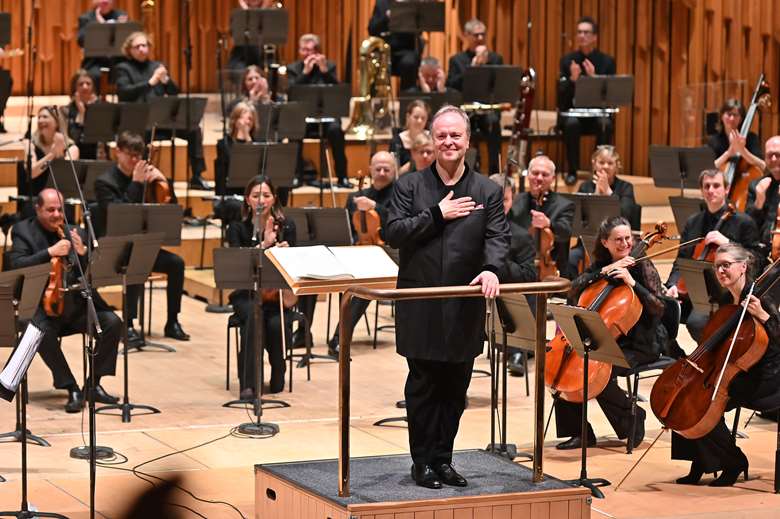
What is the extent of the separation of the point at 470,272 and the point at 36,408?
2.98 m

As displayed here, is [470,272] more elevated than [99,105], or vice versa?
[99,105]

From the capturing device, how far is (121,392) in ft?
21.6

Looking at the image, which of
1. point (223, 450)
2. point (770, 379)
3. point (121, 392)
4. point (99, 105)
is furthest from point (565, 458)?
point (99, 105)

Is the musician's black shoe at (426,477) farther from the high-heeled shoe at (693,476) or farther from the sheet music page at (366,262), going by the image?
the high-heeled shoe at (693,476)

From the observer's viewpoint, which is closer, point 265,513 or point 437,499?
point 437,499

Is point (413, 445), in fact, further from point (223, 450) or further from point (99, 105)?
point (99, 105)

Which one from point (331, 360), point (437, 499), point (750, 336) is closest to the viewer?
point (437, 499)

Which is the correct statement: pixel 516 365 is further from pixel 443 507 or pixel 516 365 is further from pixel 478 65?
pixel 478 65

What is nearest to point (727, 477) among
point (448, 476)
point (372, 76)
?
point (448, 476)

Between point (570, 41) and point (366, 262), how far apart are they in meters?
7.92

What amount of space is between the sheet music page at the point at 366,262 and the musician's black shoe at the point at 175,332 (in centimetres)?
337

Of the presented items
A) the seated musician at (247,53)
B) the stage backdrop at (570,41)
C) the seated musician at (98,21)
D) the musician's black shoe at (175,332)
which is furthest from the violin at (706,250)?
the seated musician at (98,21)

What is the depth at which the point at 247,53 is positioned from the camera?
10.9 metres

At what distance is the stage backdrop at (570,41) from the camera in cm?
1052
